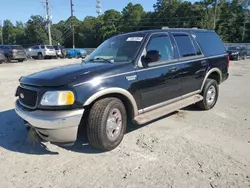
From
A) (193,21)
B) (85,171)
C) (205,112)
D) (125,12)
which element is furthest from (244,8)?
(85,171)

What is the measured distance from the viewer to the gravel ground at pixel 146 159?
310 centimetres

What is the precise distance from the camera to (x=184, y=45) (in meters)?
5.28

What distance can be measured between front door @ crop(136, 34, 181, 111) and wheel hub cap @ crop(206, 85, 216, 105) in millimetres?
1457

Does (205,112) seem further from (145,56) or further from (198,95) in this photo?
(145,56)

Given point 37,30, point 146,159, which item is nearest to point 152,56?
point 146,159

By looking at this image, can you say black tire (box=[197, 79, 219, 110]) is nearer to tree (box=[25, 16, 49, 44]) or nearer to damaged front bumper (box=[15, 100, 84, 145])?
damaged front bumper (box=[15, 100, 84, 145])

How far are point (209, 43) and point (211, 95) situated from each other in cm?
129

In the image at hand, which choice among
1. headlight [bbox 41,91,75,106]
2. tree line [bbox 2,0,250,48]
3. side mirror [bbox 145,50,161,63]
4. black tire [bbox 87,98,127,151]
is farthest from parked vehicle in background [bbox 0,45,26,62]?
tree line [bbox 2,0,250,48]

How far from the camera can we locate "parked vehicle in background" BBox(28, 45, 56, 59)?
3016 centimetres

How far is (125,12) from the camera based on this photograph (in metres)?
72.9

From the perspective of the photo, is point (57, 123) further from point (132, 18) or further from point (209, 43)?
point (132, 18)

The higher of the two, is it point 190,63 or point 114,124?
point 190,63

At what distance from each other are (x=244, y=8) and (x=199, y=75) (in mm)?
59074

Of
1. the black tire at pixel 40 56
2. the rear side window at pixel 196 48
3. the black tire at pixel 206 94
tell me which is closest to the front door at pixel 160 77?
the rear side window at pixel 196 48
